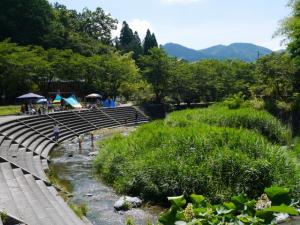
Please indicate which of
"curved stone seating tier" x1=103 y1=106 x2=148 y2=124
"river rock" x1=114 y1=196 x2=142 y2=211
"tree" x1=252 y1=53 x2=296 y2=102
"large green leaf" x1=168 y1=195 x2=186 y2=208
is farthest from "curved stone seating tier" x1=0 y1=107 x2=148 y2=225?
"tree" x1=252 y1=53 x2=296 y2=102

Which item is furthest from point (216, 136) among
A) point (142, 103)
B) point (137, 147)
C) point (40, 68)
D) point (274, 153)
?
point (142, 103)

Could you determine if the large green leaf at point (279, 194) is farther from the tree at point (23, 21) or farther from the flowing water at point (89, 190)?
the tree at point (23, 21)

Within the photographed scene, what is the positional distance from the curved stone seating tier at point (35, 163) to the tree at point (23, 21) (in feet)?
87.7

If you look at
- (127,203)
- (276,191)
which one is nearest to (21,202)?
(127,203)

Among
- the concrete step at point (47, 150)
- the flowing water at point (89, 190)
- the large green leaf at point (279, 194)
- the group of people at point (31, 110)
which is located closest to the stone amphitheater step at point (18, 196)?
the flowing water at point (89, 190)

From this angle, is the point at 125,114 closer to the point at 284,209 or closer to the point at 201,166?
the point at 201,166

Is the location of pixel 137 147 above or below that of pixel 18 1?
below

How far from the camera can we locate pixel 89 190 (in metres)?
15.6

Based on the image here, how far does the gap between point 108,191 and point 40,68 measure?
28.8m

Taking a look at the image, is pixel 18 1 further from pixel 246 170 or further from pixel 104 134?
pixel 246 170

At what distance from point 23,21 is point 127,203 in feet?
184

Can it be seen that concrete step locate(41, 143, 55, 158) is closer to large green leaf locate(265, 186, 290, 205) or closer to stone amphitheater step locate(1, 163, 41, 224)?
stone amphitheater step locate(1, 163, 41, 224)

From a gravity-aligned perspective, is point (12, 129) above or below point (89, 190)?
above

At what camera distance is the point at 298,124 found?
28031 millimetres
